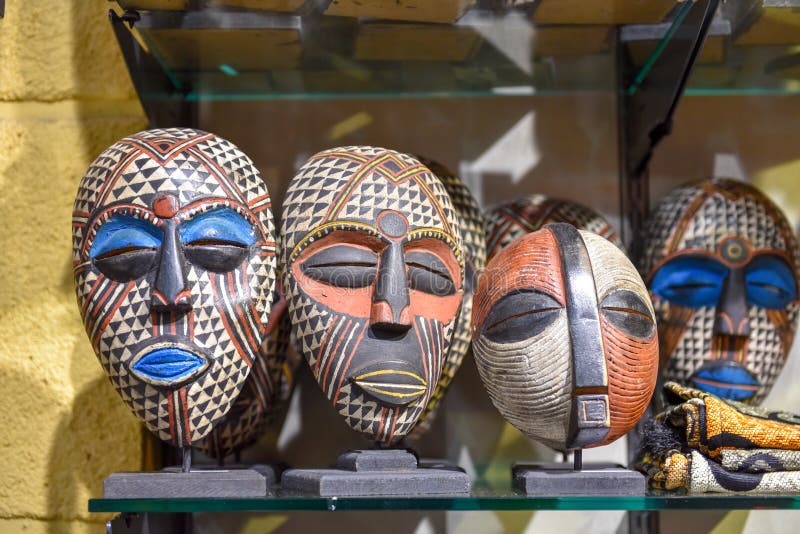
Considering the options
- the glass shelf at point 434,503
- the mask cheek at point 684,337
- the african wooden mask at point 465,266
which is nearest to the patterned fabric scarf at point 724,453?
the glass shelf at point 434,503

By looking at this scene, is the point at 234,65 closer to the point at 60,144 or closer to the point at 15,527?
the point at 60,144

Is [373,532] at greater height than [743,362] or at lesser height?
lesser

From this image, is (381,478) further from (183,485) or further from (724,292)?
(724,292)

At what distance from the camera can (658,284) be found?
1.28 metres

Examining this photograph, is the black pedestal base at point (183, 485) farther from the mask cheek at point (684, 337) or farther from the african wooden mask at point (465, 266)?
the mask cheek at point (684, 337)

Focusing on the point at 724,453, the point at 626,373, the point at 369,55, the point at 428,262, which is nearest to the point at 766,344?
the point at 724,453

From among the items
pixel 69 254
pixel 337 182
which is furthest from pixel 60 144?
pixel 337 182

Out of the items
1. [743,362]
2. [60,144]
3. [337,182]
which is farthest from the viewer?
[60,144]

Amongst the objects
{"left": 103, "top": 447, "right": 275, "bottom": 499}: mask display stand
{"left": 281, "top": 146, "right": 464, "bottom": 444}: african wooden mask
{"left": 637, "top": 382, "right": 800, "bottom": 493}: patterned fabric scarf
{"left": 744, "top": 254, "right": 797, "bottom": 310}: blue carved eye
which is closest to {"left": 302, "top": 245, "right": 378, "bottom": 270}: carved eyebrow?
{"left": 281, "top": 146, "right": 464, "bottom": 444}: african wooden mask

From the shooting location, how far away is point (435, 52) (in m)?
1.32

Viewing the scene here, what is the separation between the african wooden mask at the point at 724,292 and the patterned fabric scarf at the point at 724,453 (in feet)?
0.47

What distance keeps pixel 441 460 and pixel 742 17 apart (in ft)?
2.23

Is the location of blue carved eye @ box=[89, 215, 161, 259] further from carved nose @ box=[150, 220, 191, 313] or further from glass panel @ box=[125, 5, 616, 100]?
glass panel @ box=[125, 5, 616, 100]

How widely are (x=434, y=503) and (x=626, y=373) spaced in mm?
231
